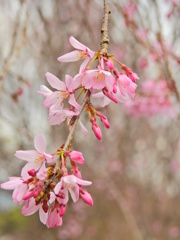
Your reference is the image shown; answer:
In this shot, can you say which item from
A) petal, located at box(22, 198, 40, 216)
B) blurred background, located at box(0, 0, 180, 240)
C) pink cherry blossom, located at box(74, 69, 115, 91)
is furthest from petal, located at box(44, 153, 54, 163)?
blurred background, located at box(0, 0, 180, 240)

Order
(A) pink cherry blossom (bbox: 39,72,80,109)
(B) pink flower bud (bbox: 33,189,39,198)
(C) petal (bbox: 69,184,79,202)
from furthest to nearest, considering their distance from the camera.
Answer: (A) pink cherry blossom (bbox: 39,72,80,109), (C) petal (bbox: 69,184,79,202), (B) pink flower bud (bbox: 33,189,39,198)

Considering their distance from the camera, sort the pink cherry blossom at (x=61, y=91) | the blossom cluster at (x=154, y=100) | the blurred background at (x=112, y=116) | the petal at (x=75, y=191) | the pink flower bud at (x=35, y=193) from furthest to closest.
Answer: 1. the blossom cluster at (x=154, y=100)
2. the blurred background at (x=112, y=116)
3. the pink cherry blossom at (x=61, y=91)
4. the petal at (x=75, y=191)
5. the pink flower bud at (x=35, y=193)

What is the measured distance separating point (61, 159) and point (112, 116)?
6173 millimetres

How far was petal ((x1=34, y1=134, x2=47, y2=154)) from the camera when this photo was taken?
951 mm

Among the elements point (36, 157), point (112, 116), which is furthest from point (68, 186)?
point (112, 116)

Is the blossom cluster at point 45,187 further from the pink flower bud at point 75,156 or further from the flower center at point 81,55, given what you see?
the flower center at point 81,55

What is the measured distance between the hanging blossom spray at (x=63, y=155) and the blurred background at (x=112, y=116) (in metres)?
1.04

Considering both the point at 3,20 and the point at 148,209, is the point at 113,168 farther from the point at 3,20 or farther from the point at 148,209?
the point at 3,20

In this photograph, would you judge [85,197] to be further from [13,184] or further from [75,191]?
[13,184]

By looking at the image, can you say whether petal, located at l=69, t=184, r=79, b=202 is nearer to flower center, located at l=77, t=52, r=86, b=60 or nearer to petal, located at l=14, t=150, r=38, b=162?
petal, located at l=14, t=150, r=38, b=162

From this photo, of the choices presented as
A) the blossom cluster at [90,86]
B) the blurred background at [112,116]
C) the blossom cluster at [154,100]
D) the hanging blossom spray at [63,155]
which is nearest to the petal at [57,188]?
the hanging blossom spray at [63,155]

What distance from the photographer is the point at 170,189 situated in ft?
24.0

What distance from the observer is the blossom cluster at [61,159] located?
2.66ft

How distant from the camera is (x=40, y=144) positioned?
0.96m
